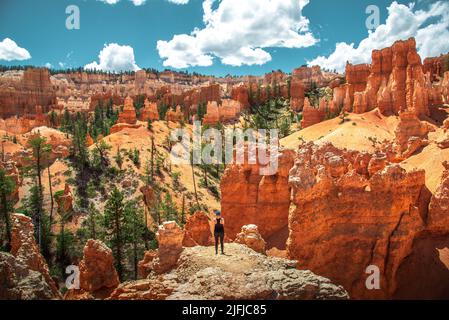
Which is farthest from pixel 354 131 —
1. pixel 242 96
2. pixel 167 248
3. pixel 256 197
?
pixel 242 96

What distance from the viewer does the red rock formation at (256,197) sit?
63.9ft

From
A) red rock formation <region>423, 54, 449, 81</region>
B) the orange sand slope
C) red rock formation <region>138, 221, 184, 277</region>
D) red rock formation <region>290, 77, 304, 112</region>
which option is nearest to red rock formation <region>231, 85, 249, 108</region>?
red rock formation <region>290, 77, 304, 112</region>

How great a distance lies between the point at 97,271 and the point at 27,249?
3.75m

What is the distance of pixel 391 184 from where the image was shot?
52.2 ft

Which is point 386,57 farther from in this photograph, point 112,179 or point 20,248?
point 20,248

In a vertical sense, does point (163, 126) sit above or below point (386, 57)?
below

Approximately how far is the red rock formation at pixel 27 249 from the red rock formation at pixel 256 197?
33.6ft

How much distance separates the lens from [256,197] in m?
20.3

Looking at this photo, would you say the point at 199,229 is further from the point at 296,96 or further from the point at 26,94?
the point at 26,94

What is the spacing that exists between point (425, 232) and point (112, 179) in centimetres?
3749

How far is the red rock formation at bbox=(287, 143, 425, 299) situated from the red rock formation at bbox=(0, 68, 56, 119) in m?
113

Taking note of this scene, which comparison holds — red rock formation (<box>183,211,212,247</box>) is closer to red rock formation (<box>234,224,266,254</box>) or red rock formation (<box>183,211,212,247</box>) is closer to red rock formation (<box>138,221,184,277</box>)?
red rock formation (<box>234,224,266,254</box>)
